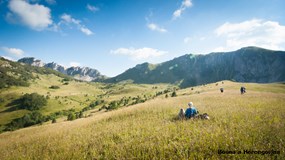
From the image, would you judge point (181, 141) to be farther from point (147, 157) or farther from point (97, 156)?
point (97, 156)

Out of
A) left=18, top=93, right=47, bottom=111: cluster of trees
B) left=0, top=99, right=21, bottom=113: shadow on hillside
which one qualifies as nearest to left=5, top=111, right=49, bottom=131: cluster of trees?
left=18, top=93, right=47, bottom=111: cluster of trees

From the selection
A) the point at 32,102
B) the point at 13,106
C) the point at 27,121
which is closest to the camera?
the point at 27,121

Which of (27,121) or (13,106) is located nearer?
(27,121)

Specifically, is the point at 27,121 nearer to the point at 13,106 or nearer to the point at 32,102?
the point at 32,102

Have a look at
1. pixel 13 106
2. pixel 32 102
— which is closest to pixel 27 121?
pixel 32 102

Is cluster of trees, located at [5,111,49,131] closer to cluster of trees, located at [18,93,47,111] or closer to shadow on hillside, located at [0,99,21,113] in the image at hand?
cluster of trees, located at [18,93,47,111]

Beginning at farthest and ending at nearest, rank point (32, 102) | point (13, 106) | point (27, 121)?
point (32, 102), point (13, 106), point (27, 121)

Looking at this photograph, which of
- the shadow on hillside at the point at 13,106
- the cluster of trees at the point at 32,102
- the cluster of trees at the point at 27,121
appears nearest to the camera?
the cluster of trees at the point at 27,121

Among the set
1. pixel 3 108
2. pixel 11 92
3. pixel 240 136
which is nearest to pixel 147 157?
pixel 240 136

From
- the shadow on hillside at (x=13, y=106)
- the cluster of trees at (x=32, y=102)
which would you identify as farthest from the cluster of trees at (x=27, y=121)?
the shadow on hillside at (x=13, y=106)

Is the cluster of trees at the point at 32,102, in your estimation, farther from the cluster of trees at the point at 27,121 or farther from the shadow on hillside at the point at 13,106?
the cluster of trees at the point at 27,121

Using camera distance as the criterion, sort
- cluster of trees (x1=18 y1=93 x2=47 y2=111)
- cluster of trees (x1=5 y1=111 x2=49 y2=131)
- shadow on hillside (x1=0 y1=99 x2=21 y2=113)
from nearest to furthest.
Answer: cluster of trees (x1=5 y1=111 x2=49 y2=131) → shadow on hillside (x1=0 y1=99 x2=21 y2=113) → cluster of trees (x1=18 y1=93 x2=47 y2=111)

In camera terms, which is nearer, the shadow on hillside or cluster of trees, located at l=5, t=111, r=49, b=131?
cluster of trees, located at l=5, t=111, r=49, b=131

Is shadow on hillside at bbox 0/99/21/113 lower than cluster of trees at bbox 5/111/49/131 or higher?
higher
